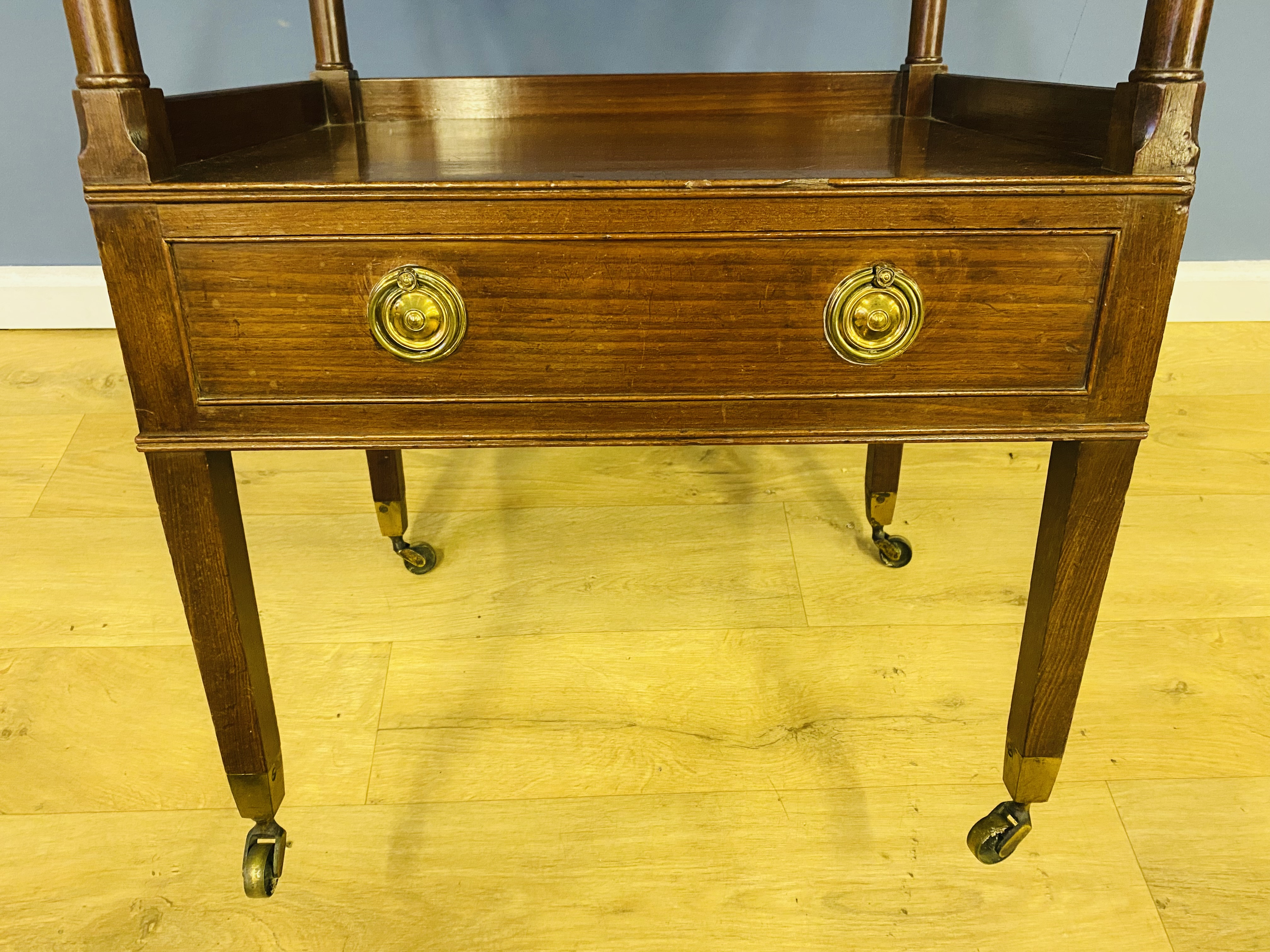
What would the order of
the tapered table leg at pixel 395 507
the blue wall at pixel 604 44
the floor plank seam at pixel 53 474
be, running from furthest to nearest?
1. the blue wall at pixel 604 44
2. the floor plank seam at pixel 53 474
3. the tapered table leg at pixel 395 507

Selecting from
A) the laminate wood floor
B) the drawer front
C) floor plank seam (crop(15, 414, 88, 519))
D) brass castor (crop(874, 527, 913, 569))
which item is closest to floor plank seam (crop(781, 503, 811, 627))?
the laminate wood floor

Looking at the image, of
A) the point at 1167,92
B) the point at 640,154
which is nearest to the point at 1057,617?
the point at 1167,92

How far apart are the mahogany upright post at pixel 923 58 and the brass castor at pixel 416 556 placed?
731 mm

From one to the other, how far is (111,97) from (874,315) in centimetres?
44

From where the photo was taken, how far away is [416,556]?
1169 millimetres

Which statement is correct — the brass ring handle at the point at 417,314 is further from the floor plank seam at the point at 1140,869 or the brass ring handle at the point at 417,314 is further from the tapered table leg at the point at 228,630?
the floor plank seam at the point at 1140,869

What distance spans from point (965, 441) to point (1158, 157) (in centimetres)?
19

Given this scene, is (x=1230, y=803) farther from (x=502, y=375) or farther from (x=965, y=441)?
(x=502, y=375)

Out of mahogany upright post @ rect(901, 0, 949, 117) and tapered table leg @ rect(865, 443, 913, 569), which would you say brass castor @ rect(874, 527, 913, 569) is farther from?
mahogany upright post @ rect(901, 0, 949, 117)

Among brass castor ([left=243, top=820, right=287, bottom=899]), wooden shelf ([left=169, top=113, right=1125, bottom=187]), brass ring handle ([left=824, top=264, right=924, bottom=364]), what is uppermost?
wooden shelf ([left=169, top=113, right=1125, bottom=187])

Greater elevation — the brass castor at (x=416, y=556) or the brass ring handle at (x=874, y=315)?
the brass ring handle at (x=874, y=315)

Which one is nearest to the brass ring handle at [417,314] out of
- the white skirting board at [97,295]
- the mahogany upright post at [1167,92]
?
the mahogany upright post at [1167,92]

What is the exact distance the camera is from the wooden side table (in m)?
0.53

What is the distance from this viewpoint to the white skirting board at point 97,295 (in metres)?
1.68
